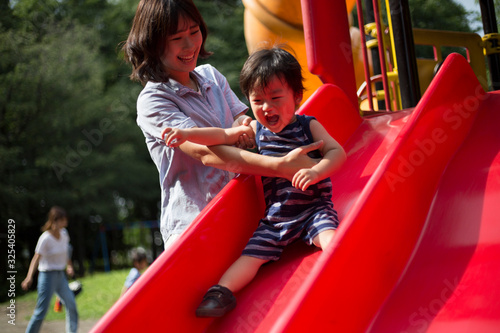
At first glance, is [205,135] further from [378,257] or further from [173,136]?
[378,257]

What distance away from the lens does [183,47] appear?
204 cm

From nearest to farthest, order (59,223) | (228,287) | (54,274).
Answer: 1. (228,287)
2. (54,274)
3. (59,223)

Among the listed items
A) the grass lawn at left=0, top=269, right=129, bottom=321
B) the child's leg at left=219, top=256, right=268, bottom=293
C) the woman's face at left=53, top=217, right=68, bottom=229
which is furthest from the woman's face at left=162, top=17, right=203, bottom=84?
the grass lawn at left=0, top=269, right=129, bottom=321

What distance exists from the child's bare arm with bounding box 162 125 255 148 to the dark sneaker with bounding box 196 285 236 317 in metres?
0.51

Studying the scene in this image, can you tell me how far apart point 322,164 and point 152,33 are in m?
0.78

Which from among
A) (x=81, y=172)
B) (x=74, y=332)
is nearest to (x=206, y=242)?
(x=74, y=332)

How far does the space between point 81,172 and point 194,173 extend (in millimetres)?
16412

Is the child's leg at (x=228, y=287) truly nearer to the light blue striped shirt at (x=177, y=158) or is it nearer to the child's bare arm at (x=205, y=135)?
the light blue striped shirt at (x=177, y=158)

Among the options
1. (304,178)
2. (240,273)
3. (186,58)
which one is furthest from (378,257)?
(186,58)

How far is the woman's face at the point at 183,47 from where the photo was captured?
6.64 feet

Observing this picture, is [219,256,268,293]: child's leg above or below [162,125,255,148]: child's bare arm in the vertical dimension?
below

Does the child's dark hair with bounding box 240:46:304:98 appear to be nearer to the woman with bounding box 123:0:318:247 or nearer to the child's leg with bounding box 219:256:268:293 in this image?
the woman with bounding box 123:0:318:247

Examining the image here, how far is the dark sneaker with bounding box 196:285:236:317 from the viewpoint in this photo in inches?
70.2

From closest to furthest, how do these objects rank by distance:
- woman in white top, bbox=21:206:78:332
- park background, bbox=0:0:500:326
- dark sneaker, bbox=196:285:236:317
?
dark sneaker, bbox=196:285:236:317 → woman in white top, bbox=21:206:78:332 → park background, bbox=0:0:500:326
